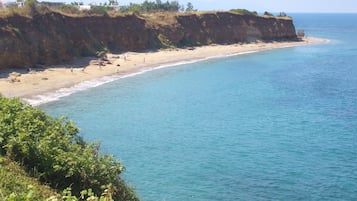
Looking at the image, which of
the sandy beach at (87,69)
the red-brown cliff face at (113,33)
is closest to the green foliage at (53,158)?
the sandy beach at (87,69)

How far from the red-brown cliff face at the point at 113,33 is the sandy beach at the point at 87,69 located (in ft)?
6.61

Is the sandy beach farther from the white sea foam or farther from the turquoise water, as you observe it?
the turquoise water

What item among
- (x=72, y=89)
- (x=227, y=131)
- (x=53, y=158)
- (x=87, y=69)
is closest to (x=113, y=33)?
(x=87, y=69)

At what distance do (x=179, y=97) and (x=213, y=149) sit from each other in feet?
52.2

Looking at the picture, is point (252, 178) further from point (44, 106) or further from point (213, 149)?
point (44, 106)

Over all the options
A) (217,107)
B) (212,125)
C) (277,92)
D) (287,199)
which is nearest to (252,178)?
(287,199)

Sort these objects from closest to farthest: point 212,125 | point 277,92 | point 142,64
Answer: point 212,125
point 277,92
point 142,64

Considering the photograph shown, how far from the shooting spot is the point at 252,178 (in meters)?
21.0

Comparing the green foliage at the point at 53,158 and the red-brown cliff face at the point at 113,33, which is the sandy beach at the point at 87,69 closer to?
the red-brown cliff face at the point at 113,33

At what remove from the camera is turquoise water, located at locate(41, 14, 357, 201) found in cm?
2027

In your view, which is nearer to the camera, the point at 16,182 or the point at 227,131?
the point at 16,182

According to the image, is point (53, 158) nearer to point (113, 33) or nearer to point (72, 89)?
point (72, 89)

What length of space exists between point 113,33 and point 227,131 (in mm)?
37913

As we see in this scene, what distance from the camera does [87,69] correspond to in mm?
50031
